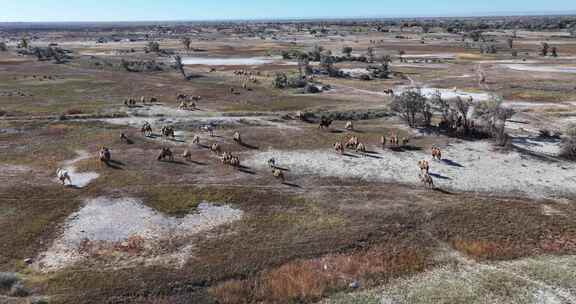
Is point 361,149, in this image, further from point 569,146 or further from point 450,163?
point 569,146

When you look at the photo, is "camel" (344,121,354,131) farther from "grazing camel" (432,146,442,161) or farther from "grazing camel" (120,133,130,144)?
"grazing camel" (120,133,130,144)

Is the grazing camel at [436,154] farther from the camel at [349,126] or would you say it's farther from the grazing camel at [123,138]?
the grazing camel at [123,138]

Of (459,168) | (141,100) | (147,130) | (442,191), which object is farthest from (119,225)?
(141,100)

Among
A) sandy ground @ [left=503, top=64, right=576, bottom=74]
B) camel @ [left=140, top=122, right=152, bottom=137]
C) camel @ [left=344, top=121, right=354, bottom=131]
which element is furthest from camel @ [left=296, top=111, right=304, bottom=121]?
sandy ground @ [left=503, top=64, right=576, bottom=74]

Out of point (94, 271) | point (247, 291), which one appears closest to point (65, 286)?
point (94, 271)

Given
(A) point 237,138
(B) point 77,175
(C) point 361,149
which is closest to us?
(B) point 77,175
